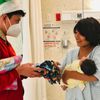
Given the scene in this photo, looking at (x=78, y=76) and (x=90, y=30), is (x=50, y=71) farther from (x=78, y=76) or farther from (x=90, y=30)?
(x=90, y=30)

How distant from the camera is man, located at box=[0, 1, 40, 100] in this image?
1.67 meters

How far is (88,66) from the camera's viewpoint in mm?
1670

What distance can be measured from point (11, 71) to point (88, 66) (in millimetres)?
531

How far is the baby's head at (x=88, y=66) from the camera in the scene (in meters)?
1.67

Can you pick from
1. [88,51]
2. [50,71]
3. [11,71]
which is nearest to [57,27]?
[88,51]

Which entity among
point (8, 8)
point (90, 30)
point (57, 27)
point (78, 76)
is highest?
point (8, 8)

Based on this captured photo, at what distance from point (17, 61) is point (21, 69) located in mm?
90

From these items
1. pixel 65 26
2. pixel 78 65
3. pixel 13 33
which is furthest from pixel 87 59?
pixel 65 26

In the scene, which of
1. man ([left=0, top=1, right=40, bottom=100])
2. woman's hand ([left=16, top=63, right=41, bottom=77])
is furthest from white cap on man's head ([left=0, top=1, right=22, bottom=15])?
woman's hand ([left=16, top=63, right=41, bottom=77])

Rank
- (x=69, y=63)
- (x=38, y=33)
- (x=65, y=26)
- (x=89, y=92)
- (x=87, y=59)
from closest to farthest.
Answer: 1. (x=87, y=59)
2. (x=89, y=92)
3. (x=69, y=63)
4. (x=38, y=33)
5. (x=65, y=26)

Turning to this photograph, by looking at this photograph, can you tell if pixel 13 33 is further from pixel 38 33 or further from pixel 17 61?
pixel 38 33

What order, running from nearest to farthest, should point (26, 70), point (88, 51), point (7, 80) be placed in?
point (7, 80) → point (26, 70) → point (88, 51)

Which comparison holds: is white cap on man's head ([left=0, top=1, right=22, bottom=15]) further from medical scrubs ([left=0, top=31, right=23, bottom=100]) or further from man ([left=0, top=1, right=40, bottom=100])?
medical scrubs ([left=0, top=31, right=23, bottom=100])

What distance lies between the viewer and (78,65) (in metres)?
1.76
